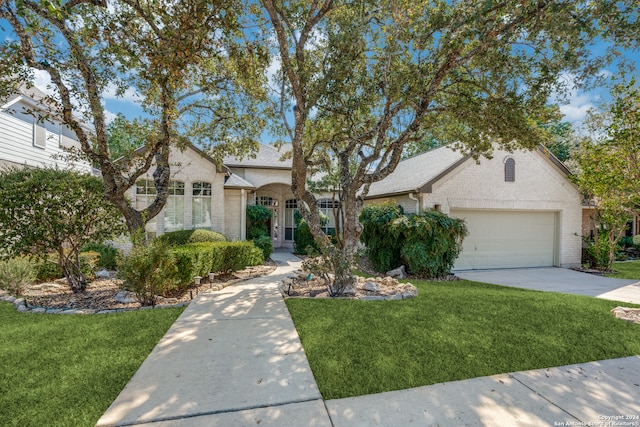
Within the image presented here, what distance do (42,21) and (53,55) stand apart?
1.42m

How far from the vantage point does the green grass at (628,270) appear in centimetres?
1106

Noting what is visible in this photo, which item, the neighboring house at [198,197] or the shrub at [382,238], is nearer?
the shrub at [382,238]

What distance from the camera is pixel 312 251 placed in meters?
7.23

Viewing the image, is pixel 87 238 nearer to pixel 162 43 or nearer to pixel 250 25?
pixel 162 43

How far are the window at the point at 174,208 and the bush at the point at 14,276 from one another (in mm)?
5895

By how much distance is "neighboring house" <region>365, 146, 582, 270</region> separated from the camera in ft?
37.6

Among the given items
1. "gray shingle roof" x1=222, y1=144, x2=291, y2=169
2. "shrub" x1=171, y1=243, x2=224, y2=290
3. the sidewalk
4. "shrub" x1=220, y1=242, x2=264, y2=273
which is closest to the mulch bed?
"shrub" x1=171, y1=243, x2=224, y2=290

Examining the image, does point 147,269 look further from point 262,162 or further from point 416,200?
point 262,162

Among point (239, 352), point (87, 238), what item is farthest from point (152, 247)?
point (239, 352)

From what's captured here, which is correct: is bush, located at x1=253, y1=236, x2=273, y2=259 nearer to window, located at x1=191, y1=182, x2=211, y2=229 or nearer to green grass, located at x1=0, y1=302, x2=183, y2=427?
window, located at x1=191, y1=182, x2=211, y2=229

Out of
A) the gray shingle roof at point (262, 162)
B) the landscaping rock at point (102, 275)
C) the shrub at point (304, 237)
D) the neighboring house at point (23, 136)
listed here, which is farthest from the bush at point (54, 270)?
the gray shingle roof at point (262, 162)

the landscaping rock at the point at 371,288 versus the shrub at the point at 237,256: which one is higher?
the shrub at the point at 237,256

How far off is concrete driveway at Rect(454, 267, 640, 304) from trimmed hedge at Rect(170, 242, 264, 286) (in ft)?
24.3

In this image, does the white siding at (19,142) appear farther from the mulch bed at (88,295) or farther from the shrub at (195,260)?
the shrub at (195,260)
